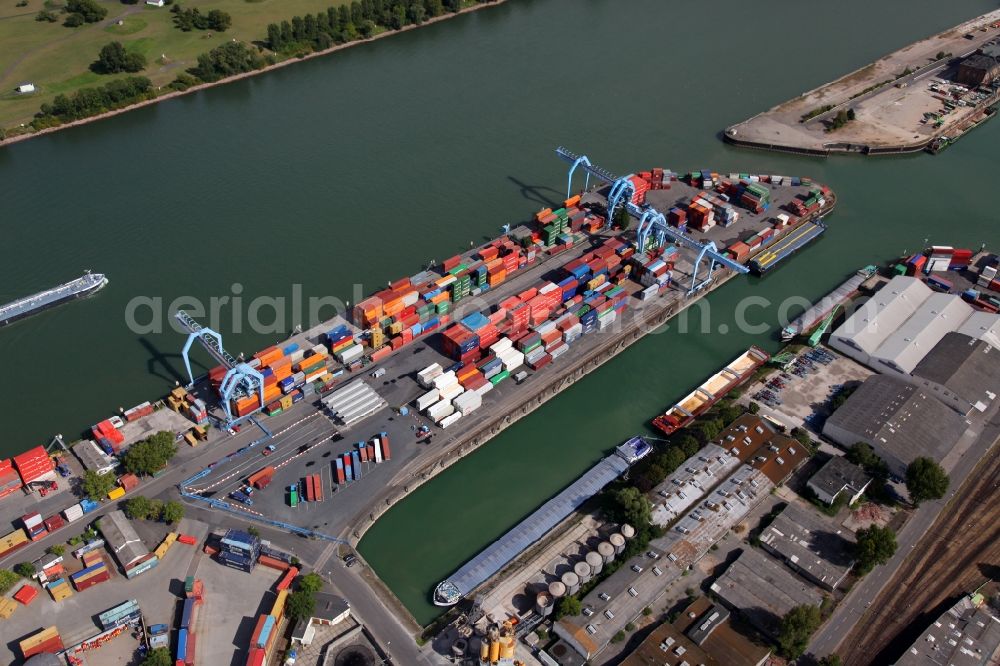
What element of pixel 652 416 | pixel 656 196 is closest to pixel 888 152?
pixel 656 196

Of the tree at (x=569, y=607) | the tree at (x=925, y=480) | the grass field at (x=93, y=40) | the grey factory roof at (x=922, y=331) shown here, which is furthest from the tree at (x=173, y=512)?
the grass field at (x=93, y=40)

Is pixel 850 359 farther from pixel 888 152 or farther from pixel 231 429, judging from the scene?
pixel 231 429

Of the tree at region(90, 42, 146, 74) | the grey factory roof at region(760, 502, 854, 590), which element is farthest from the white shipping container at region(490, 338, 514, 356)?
the tree at region(90, 42, 146, 74)

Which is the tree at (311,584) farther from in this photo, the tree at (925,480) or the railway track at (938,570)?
the tree at (925,480)

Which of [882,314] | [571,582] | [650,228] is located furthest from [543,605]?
[882,314]

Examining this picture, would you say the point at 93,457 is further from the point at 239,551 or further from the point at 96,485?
the point at 239,551
